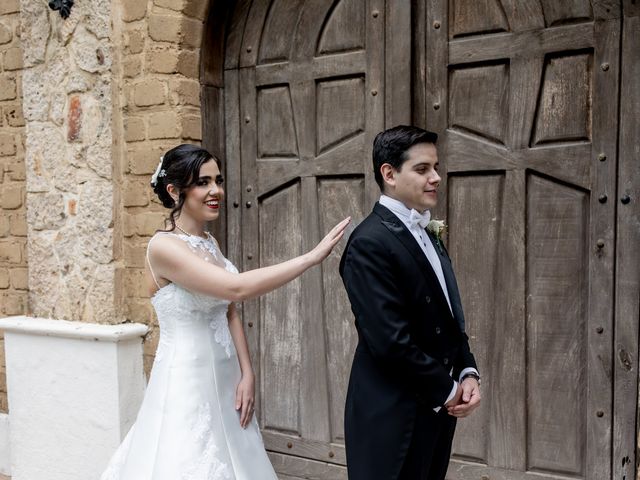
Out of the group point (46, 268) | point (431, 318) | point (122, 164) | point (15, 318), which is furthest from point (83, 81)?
point (431, 318)

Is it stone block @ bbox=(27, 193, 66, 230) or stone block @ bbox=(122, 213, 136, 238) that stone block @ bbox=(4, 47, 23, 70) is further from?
stone block @ bbox=(122, 213, 136, 238)

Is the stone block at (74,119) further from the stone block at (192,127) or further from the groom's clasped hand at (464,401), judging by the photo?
the groom's clasped hand at (464,401)

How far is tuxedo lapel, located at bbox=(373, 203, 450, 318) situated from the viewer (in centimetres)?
246

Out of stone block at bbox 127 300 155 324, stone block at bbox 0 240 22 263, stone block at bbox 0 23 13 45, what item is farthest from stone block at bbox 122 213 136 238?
stone block at bbox 0 23 13 45

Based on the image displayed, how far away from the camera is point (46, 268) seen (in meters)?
4.62

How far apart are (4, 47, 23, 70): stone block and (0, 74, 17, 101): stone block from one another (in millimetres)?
62

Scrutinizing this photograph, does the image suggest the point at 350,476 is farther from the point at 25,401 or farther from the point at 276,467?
the point at 25,401

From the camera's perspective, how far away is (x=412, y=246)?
2.47 meters

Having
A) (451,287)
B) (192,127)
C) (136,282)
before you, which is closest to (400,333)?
(451,287)

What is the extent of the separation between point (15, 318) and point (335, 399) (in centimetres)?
206

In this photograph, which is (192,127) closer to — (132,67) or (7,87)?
(132,67)

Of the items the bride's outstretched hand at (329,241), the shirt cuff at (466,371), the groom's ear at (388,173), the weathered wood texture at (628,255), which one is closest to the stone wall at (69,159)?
the bride's outstretched hand at (329,241)

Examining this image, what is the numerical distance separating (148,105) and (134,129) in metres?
0.17

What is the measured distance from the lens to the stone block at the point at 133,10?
13.9 feet
